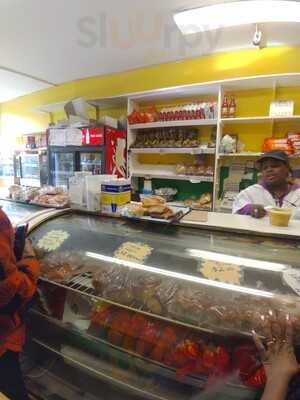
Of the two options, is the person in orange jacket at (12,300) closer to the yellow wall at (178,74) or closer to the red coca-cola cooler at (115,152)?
the red coca-cola cooler at (115,152)

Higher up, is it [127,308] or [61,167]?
[61,167]

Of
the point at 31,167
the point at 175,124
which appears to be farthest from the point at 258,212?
the point at 31,167

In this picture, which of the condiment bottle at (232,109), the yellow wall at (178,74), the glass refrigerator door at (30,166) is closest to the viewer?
the yellow wall at (178,74)

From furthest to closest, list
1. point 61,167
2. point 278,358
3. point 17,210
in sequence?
1. point 61,167
2. point 17,210
3. point 278,358

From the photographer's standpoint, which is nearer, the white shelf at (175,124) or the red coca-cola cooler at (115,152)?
the white shelf at (175,124)

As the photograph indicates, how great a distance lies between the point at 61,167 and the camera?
4.21m

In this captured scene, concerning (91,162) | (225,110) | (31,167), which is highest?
(225,110)

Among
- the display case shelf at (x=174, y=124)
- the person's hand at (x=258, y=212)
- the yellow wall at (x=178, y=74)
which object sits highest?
the yellow wall at (x=178, y=74)

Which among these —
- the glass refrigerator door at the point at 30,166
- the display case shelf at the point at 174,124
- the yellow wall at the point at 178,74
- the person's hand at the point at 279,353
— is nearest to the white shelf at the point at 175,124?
the display case shelf at the point at 174,124

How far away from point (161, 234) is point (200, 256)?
270 mm

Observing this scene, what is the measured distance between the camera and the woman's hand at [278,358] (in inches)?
29.7

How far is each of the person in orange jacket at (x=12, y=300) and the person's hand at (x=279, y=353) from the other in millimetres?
908

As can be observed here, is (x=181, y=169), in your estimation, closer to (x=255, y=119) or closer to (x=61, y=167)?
→ (x=255, y=119)

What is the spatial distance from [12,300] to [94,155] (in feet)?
9.83
